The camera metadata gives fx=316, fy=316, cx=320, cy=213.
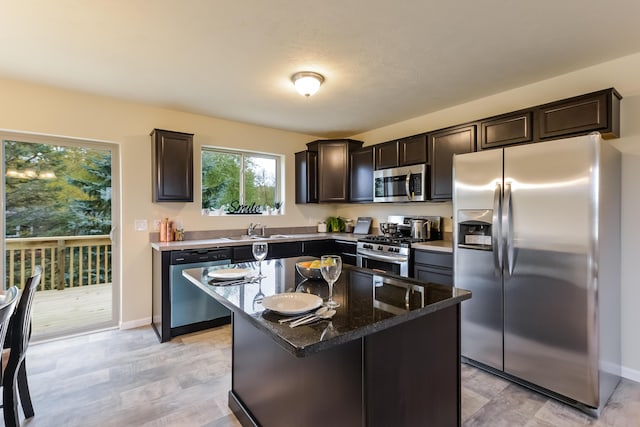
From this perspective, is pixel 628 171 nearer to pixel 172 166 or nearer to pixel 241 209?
pixel 241 209

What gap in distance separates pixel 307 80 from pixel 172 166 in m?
1.84

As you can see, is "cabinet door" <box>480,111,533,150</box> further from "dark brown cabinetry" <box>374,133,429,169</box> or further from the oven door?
the oven door

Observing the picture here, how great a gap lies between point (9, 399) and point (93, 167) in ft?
8.01

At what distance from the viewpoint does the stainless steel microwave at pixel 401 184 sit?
3588 millimetres

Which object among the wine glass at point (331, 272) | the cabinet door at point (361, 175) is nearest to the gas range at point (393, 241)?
the cabinet door at point (361, 175)

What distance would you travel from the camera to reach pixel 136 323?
3525 millimetres

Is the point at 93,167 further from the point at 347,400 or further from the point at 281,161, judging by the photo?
the point at 347,400

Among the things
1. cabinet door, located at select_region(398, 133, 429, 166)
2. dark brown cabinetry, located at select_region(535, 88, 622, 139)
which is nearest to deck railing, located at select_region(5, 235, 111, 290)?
cabinet door, located at select_region(398, 133, 429, 166)

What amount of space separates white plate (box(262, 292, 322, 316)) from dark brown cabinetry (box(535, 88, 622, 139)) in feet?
8.12

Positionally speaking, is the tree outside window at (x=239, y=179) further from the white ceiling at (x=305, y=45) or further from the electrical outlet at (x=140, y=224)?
the white ceiling at (x=305, y=45)

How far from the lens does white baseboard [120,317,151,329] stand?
346 centimetres

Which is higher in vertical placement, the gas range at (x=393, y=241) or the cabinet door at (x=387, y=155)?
the cabinet door at (x=387, y=155)

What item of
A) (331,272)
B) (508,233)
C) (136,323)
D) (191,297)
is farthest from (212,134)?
(508,233)

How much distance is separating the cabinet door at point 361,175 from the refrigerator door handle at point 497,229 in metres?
1.95
